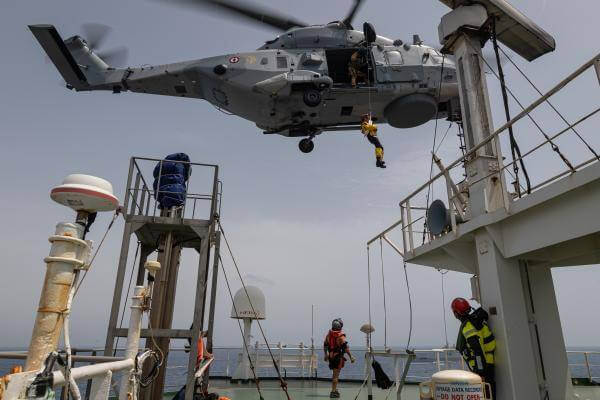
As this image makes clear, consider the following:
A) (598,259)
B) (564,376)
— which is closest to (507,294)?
(564,376)

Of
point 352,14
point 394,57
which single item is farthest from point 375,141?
point 352,14

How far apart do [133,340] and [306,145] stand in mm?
11641

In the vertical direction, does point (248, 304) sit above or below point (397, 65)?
below

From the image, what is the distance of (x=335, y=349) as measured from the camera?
31.4 ft

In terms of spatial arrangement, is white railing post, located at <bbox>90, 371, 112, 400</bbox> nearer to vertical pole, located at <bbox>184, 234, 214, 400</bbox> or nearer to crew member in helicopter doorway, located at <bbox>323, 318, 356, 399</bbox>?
vertical pole, located at <bbox>184, 234, 214, 400</bbox>

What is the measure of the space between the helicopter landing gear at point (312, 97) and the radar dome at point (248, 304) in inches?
265

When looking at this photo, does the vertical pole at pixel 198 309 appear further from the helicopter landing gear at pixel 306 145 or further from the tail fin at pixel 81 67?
the tail fin at pixel 81 67

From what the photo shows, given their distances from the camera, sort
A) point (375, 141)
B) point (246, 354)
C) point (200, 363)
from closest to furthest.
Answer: point (200, 363), point (375, 141), point (246, 354)

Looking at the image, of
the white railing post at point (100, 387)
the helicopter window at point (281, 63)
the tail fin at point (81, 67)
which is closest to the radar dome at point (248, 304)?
the helicopter window at point (281, 63)

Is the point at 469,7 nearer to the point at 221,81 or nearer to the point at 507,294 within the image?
the point at 507,294

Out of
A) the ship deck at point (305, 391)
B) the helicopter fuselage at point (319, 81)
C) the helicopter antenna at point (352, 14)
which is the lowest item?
the ship deck at point (305, 391)

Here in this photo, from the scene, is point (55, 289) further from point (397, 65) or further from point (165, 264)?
point (397, 65)

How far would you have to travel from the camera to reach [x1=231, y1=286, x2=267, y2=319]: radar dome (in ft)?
43.4

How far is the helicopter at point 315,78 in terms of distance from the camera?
13734 millimetres
